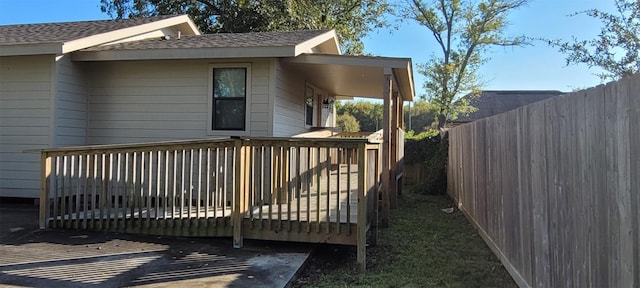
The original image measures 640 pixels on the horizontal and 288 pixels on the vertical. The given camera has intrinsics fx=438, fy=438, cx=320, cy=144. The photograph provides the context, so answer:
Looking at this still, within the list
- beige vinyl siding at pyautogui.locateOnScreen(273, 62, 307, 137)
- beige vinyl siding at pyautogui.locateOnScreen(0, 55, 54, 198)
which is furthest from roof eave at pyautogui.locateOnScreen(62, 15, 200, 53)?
beige vinyl siding at pyautogui.locateOnScreen(273, 62, 307, 137)

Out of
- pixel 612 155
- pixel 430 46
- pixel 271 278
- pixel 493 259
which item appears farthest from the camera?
pixel 430 46

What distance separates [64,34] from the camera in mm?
8031

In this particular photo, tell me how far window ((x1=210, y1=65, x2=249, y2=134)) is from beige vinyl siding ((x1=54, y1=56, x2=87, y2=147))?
2410 mm

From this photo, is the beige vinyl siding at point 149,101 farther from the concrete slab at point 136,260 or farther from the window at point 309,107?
the window at point 309,107

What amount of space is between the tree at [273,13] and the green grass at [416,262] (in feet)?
37.0

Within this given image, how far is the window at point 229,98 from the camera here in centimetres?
750

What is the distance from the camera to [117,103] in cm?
791

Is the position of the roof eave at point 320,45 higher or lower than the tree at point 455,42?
lower

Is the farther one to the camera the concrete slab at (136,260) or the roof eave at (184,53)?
the roof eave at (184,53)

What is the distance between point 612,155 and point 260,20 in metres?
15.4

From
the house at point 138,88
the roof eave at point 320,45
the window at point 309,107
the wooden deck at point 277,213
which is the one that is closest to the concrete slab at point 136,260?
the wooden deck at point 277,213

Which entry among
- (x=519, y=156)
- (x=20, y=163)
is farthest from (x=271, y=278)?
(x=20, y=163)

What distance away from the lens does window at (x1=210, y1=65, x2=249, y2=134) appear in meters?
7.50

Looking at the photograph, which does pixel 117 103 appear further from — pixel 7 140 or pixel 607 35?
pixel 607 35
